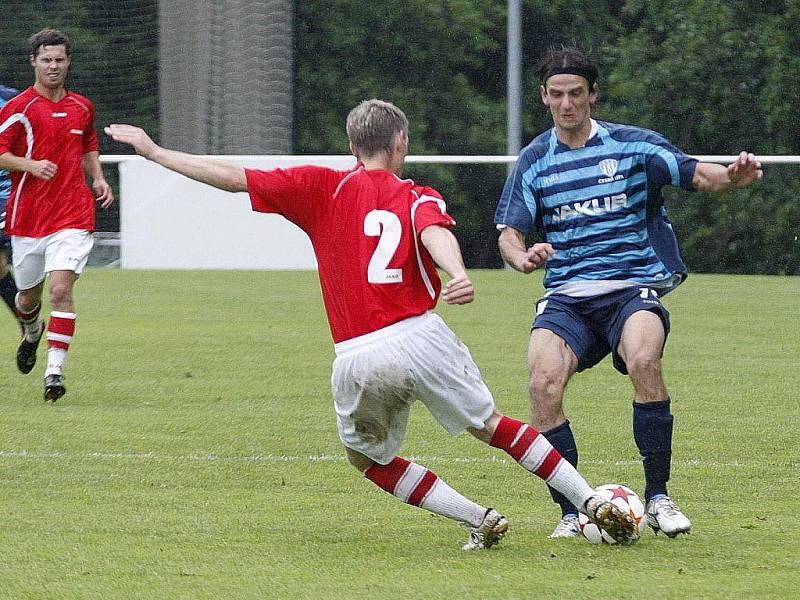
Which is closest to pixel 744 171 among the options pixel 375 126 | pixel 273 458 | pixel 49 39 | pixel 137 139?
pixel 375 126

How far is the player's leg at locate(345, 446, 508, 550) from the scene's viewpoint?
5.11m

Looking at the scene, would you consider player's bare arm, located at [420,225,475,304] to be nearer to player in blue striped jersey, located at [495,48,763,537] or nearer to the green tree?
player in blue striped jersey, located at [495,48,763,537]

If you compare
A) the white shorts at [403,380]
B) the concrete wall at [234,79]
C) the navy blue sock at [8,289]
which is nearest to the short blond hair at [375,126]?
the white shorts at [403,380]

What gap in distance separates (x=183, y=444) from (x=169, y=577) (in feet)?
8.91

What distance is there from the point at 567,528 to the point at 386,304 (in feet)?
3.47

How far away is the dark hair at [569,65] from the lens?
220 inches

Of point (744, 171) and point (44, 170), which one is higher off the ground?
point (744, 171)

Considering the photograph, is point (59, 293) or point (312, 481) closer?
point (312, 481)

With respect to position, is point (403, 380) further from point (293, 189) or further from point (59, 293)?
point (59, 293)

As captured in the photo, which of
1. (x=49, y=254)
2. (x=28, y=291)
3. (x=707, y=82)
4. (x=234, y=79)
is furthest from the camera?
(x=707, y=82)

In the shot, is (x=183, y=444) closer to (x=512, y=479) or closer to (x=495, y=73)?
(x=512, y=479)

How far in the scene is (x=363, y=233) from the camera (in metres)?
4.97

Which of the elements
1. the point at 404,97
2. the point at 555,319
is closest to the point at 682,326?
the point at 555,319

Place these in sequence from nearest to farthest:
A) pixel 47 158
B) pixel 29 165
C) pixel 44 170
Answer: pixel 44 170
pixel 29 165
pixel 47 158
